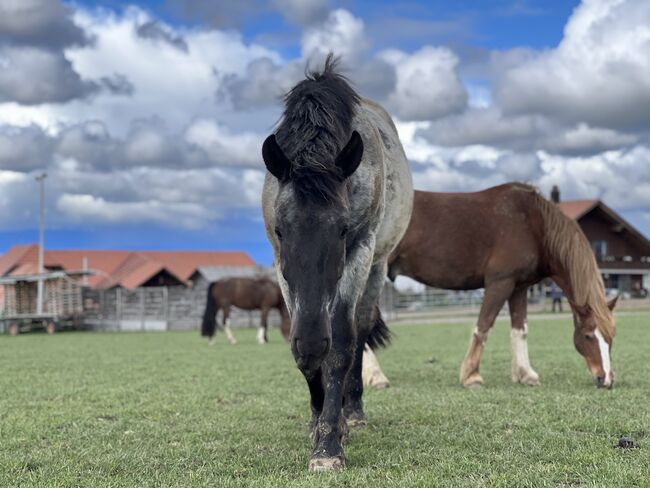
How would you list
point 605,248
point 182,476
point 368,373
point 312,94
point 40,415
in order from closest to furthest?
point 182,476 → point 312,94 → point 40,415 → point 368,373 → point 605,248

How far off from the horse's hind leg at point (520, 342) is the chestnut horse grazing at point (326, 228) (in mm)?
3812

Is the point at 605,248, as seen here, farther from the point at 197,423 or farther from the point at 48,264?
the point at 197,423

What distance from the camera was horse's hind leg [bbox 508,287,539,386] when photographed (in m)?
8.16

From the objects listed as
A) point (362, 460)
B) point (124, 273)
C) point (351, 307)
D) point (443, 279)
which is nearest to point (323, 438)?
point (362, 460)

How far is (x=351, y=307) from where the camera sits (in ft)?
13.5

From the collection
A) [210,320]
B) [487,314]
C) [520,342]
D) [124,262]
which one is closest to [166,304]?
[210,320]

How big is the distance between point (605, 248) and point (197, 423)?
51450 millimetres

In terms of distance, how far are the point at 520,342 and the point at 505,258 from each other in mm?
1083

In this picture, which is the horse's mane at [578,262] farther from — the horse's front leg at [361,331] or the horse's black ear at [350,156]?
the horse's black ear at [350,156]

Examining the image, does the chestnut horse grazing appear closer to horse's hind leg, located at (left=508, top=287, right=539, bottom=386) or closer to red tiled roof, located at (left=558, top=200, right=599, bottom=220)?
horse's hind leg, located at (left=508, top=287, right=539, bottom=386)

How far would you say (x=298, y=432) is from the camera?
5070mm

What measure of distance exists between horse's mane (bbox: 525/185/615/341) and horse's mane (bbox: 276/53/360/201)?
4.32 metres

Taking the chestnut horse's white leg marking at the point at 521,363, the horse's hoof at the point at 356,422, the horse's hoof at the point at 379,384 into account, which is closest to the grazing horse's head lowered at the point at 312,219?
the horse's hoof at the point at 356,422

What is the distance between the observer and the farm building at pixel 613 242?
49688 millimetres
